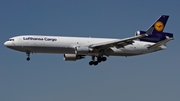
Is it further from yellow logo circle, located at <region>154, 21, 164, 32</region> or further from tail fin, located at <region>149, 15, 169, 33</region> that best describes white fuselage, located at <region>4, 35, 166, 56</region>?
yellow logo circle, located at <region>154, 21, 164, 32</region>

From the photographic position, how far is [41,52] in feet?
245

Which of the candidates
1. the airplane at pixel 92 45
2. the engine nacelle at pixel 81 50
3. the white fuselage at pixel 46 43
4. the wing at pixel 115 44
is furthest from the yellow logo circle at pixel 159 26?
the engine nacelle at pixel 81 50

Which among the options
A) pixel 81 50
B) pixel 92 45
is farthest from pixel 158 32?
pixel 81 50

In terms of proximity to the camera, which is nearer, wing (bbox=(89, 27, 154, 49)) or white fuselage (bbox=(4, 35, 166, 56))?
wing (bbox=(89, 27, 154, 49))

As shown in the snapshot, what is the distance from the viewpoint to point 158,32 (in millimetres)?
81188

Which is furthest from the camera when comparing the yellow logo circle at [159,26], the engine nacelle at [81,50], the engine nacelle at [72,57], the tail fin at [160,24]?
the yellow logo circle at [159,26]

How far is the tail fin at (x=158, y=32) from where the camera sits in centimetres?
7981

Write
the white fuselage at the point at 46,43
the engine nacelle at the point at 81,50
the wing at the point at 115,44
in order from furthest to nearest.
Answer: the engine nacelle at the point at 81,50, the white fuselage at the point at 46,43, the wing at the point at 115,44

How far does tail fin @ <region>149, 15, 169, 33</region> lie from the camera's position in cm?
8150

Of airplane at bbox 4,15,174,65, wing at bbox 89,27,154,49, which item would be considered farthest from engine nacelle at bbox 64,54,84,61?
wing at bbox 89,27,154,49

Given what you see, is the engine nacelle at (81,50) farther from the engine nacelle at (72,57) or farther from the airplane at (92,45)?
the engine nacelle at (72,57)

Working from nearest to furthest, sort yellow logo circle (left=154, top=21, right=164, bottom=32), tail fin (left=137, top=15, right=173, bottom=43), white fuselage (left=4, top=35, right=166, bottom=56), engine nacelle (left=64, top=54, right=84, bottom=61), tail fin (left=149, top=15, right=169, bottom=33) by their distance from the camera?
white fuselage (left=4, top=35, right=166, bottom=56)
tail fin (left=137, top=15, right=173, bottom=43)
engine nacelle (left=64, top=54, right=84, bottom=61)
tail fin (left=149, top=15, right=169, bottom=33)
yellow logo circle (left=154, top=21, right=164, bottom=32)

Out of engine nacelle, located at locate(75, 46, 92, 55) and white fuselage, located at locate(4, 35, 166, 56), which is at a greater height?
white fuselage, located at locate(4, 35, 166, 56)

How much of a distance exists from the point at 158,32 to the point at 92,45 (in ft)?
41.8
